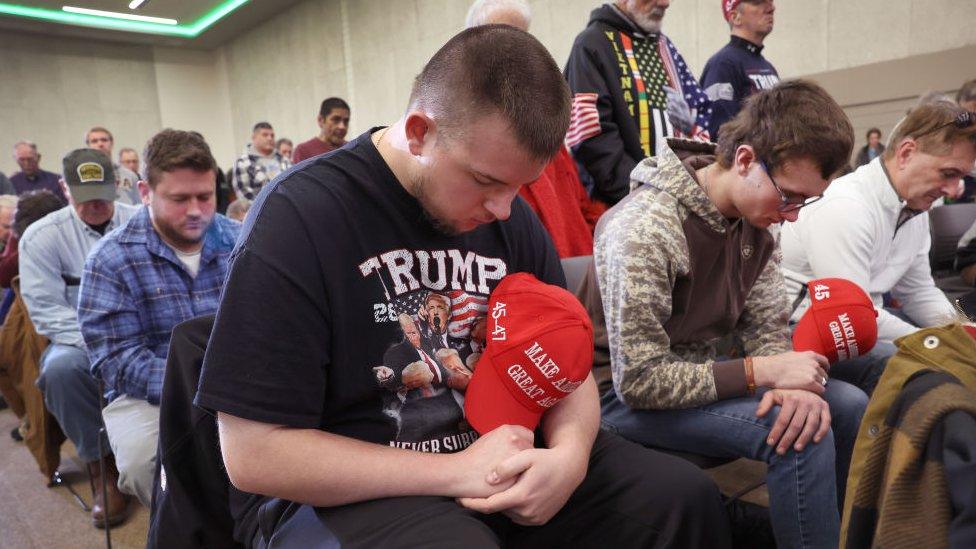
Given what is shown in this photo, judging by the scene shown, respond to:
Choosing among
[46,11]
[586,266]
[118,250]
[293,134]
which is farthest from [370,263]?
[46,11]

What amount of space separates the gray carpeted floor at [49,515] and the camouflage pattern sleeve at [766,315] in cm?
206

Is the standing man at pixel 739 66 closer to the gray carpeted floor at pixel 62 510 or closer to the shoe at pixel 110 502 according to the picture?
the gray carpeted floor at pixel 62 510

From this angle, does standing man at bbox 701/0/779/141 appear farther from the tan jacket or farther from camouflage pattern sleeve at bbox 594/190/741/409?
the tan jacket

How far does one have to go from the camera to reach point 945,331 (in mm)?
794

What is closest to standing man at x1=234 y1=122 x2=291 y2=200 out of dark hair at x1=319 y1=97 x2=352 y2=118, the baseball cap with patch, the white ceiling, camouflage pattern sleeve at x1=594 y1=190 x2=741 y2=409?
dark hair at x1=319 y1=97 x2=352 y2=118

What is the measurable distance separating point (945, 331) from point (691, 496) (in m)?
0.44

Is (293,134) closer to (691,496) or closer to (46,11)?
(46,11)

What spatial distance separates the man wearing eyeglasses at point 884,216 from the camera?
6.00ft

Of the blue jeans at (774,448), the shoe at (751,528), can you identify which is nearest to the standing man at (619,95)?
the blue jeans at (774,448)

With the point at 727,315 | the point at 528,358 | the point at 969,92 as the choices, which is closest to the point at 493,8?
the point at 727,315

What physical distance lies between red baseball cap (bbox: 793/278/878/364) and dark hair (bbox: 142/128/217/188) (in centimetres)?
170

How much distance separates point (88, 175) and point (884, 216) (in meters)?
2.90

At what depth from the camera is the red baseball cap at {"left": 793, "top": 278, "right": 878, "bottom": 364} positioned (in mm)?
1442

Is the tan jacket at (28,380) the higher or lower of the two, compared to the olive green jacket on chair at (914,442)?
lower
